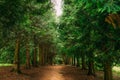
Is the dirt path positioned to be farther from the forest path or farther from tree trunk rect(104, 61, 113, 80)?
tree trunk rect(104, 61, 113, 80)

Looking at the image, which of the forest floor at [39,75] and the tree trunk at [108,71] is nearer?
the tree trunk at [108,71]

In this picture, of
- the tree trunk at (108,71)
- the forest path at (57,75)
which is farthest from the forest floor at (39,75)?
the tree trunk at (108,71)

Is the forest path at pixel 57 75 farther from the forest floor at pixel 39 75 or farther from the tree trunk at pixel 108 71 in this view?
the tree trunk at pixel 108 71

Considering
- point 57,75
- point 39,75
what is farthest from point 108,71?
point 57,75

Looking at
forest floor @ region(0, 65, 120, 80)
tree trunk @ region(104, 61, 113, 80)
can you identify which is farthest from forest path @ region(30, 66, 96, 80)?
tree trunk @ region(104, 61, 113, 80)

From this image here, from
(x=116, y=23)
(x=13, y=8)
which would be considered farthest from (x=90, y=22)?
(x=13, y=8)

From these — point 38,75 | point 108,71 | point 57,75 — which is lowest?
point 57,75

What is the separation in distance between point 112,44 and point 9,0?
241 inches

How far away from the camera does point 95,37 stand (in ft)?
48.8

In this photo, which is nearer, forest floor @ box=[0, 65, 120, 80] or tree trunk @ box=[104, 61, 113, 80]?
tree trunk @ box=[104, 61, 113, 80]

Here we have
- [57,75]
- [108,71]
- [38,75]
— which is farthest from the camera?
[57,75]

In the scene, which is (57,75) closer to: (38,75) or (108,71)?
(38,75)

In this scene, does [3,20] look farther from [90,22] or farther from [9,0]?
[90,22]

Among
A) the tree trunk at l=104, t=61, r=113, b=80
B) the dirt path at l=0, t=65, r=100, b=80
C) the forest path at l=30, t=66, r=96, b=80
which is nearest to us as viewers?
the tree trunk at l=104, t=61, r=113, b=80
